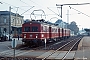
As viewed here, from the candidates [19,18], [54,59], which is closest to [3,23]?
[19,18]

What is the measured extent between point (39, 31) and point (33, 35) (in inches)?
35.5

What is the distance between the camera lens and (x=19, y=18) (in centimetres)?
8031

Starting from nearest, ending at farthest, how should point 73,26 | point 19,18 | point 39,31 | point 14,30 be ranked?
point 39,31
point 14,30
point 19,18
point 73,26

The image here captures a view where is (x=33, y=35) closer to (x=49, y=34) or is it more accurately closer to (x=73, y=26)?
(x=49, y=34)

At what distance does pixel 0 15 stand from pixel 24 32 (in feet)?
139

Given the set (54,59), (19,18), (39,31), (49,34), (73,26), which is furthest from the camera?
(73,26)

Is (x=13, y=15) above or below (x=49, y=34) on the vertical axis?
above

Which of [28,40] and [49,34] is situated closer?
[28,40]

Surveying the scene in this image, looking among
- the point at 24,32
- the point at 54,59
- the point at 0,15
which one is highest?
the point at 0,15

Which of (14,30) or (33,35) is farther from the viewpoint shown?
(14,30)

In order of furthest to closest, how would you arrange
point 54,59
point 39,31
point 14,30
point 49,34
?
1. point 14,30
2. point 49,34
3. point 39,31
4. point 54,59

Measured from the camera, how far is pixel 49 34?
36.3 metres

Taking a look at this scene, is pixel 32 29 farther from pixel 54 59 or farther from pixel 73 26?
pixel 73 26

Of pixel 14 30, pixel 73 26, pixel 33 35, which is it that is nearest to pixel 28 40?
pixel 33 35
